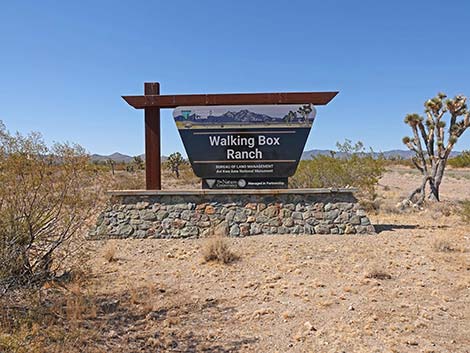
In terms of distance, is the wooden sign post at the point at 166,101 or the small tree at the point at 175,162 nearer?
the wooden sign post at the point at 166,101

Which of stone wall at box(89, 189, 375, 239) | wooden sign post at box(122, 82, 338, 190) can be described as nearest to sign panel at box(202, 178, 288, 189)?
stone wall at box(89, 189, 375, 239)

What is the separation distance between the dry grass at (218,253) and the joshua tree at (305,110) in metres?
4.28

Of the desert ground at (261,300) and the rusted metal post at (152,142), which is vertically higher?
the rusted metal post at (152,142)

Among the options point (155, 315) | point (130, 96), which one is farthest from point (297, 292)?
point (130, 96)

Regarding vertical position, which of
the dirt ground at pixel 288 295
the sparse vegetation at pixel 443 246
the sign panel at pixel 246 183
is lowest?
the dirt ground at pixel 288 295

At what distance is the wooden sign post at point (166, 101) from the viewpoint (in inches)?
421

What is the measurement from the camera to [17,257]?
17.3ft

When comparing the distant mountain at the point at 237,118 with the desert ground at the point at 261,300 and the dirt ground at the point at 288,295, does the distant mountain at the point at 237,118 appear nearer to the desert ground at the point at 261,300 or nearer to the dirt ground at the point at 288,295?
the dirt ground at the point at 288,295

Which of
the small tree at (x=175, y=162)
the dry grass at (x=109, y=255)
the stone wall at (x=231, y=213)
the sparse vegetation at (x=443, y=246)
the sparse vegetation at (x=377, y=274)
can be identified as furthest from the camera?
the small tree at (x=175, y=162)

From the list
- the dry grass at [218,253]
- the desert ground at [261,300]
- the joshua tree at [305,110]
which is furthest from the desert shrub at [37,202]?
the joshua tree at [305,110]

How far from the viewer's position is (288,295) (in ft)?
20.2

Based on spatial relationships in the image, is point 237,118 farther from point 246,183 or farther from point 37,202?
point 37,202

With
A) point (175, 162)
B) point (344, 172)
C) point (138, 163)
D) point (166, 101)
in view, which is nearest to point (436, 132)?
point (344, 172)

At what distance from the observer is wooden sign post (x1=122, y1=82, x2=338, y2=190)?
10.7 m
